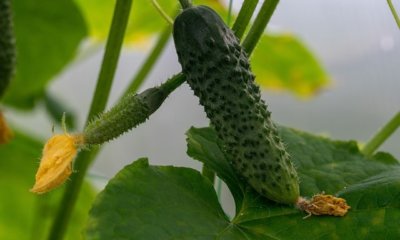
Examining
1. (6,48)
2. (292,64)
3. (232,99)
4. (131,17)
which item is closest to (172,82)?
(232,99)

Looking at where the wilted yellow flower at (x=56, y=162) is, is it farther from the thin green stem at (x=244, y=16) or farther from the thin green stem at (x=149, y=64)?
the thin green stem at (x=149, y=64)

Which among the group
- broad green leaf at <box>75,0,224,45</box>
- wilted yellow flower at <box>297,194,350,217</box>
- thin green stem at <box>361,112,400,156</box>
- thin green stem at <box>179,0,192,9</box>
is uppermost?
thin green stem at <box>179,0,192,9</box>

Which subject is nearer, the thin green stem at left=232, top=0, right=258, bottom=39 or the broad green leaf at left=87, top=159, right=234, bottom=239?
the broad green leaf at left=87, top=159, right=234, bottom=239

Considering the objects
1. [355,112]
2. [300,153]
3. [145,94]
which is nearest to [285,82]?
[355,112]

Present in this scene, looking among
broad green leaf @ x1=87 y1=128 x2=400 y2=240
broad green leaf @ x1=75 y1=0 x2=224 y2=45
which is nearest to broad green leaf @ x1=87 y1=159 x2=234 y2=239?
broad green leaf @ x1=87 y1=128 x2=400 y2=240

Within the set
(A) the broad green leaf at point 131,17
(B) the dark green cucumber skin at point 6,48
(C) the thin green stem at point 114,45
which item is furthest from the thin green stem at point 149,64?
(A) the broad green leaf at point 131,17

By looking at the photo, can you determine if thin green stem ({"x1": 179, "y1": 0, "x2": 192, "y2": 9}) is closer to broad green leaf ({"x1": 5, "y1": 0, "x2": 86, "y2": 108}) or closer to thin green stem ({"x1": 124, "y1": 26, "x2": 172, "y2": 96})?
thin green stem ({"x1": 124, "y1": 26, "x2": 172, "y2": 96})

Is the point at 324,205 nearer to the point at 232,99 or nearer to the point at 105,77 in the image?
the point at 232,99
